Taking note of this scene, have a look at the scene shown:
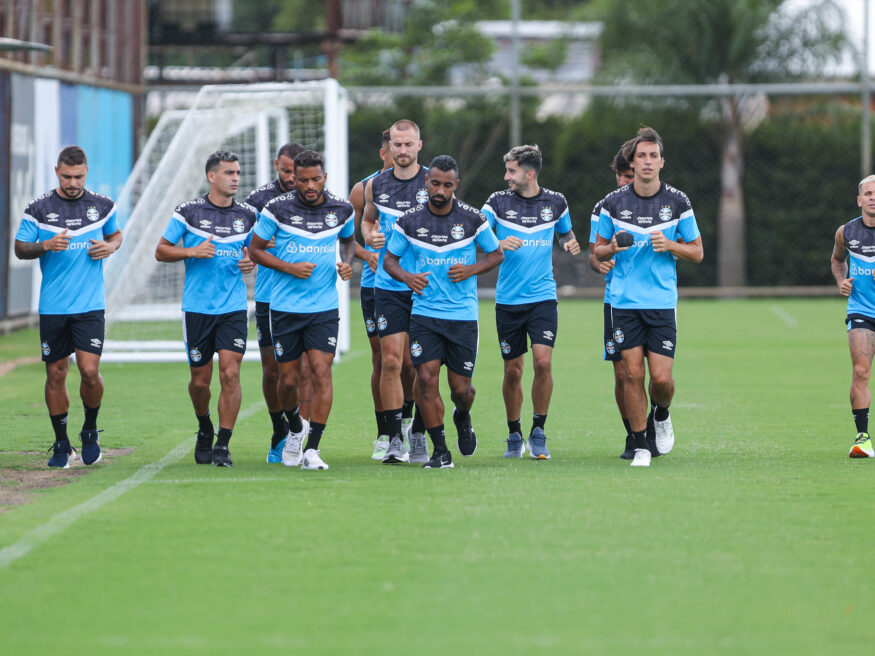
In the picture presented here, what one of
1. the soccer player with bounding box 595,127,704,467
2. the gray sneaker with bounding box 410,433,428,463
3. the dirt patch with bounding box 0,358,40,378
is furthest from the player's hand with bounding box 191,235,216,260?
the dirt patch with bounding box 0,358,40,378

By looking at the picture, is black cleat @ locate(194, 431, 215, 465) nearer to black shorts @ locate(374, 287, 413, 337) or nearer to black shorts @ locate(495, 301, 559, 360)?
black shorts @ locate(374, 287, 413, 337)

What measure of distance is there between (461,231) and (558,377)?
6.32 meters

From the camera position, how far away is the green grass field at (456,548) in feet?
16.5

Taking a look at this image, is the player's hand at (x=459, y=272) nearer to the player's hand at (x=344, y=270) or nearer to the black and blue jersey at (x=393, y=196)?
the player's hand at (x=344, y=270)

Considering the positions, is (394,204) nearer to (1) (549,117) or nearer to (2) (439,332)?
(2) (439,332)

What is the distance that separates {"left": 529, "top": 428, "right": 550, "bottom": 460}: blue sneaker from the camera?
921 cm

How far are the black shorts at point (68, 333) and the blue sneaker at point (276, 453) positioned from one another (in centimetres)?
130

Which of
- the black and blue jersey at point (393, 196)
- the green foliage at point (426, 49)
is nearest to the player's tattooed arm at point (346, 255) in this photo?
the black and blue jersey at point (393, 196)

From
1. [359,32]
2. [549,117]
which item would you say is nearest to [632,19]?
[549,117]

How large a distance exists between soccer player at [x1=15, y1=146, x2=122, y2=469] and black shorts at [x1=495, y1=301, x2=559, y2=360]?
264 centimetres

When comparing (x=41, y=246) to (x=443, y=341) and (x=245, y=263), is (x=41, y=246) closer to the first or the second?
(x=245, y=263)

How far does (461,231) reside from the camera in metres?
8.77

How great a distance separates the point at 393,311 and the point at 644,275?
1653mm

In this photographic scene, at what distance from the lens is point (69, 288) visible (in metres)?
9.05
